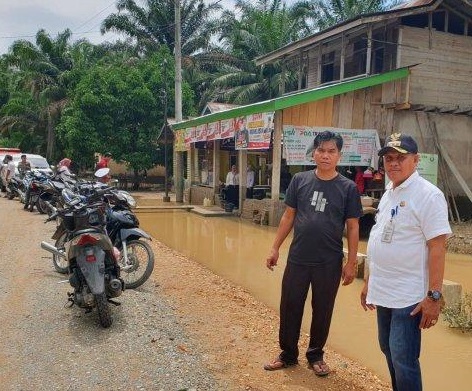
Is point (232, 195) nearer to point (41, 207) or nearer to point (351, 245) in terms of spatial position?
point (41, 207)

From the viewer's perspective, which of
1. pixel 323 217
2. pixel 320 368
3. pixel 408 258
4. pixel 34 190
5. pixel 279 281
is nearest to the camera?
pixel 408 258

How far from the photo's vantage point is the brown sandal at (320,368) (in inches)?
136

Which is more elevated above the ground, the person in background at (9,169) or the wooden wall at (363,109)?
the wooden wall at (363,109)

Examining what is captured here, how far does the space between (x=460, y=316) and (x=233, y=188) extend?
10.5 metres

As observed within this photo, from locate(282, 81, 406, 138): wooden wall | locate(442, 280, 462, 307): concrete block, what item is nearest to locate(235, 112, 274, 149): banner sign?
locate(282, 81, 406, 138): wooden wall

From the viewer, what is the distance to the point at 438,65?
Answer: 44.3 feet

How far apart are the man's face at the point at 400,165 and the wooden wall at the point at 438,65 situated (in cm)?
1128

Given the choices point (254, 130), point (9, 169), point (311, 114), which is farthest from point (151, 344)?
point (9, 169)

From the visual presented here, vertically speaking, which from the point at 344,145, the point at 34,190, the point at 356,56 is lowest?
the point at 34,190

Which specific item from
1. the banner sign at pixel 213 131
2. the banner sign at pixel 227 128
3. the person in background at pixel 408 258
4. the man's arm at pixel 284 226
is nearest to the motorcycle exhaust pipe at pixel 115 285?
the man's arm at pixel 284 226

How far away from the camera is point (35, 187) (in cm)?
1235

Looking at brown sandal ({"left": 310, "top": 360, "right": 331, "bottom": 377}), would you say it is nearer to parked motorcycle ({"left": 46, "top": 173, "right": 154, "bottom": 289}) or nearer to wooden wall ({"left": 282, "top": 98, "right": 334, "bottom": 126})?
parked motorcycle ({"left": 46, "top": 173, "right": 154, "bottom": 289})

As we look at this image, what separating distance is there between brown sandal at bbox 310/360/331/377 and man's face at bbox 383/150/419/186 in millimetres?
1636

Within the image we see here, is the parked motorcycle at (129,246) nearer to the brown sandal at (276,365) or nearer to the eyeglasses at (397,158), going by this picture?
the brown sandal at (276,365)
